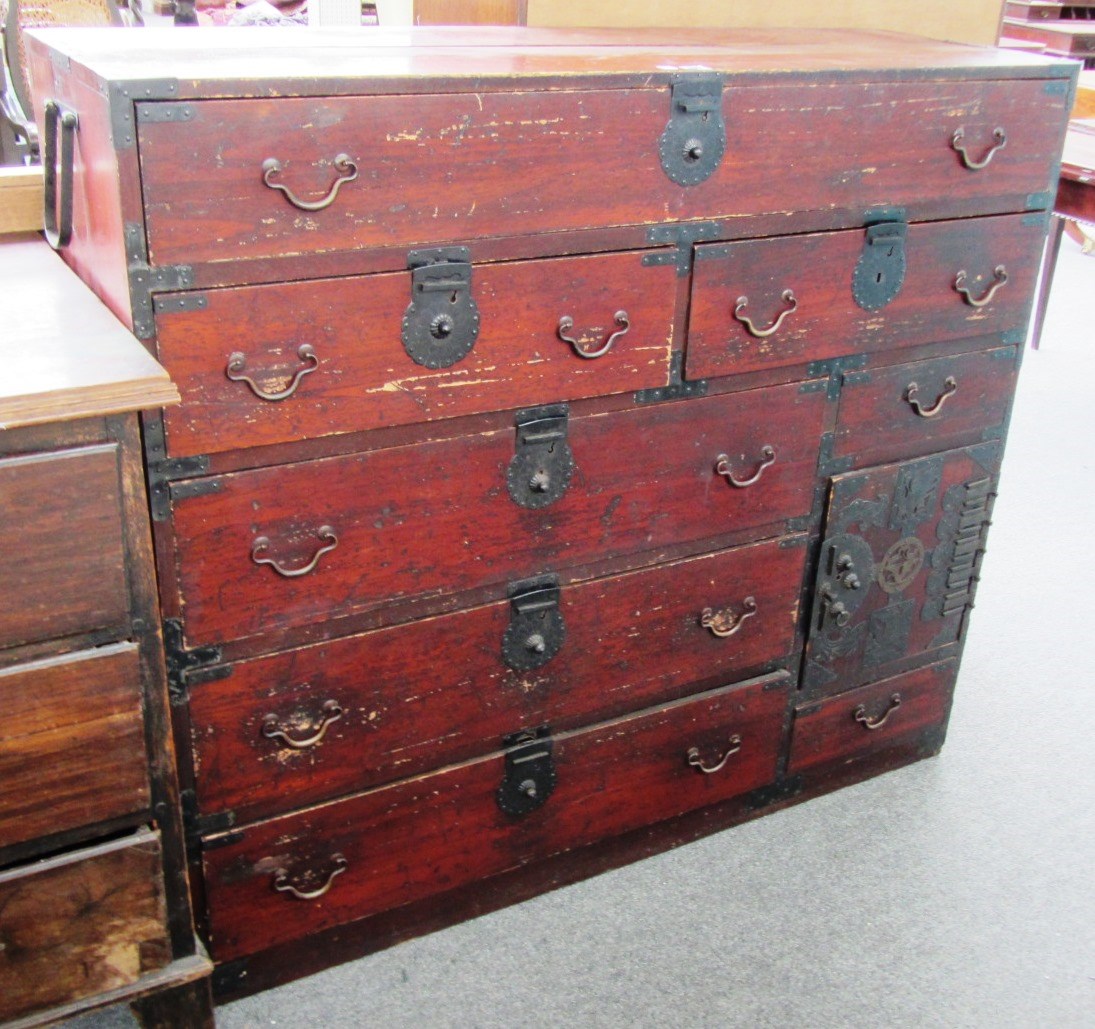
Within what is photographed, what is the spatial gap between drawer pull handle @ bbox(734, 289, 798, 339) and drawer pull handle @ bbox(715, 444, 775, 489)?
0.18m

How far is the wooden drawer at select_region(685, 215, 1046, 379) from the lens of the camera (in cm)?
172

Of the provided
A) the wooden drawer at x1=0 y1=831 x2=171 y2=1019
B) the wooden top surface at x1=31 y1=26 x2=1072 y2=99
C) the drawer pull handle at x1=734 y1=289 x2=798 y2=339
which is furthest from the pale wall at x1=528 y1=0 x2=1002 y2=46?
the wooden drawer at x1=0 y1=831 x2=171 y2=1019

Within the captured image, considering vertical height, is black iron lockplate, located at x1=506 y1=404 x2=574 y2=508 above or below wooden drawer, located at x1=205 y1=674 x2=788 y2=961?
above

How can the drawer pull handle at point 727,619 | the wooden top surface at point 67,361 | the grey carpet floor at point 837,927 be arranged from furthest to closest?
the drawer pull handle at point 727,619, the grey carpet floor at point 837,927, the wooden top surface at point 67,361

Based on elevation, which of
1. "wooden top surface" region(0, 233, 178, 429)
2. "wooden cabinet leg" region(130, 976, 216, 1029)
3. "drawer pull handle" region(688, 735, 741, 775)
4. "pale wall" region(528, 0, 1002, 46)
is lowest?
"wooden cabinet leg" region(130, 976, 216, 1029)

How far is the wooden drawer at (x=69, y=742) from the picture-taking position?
4.29 ft

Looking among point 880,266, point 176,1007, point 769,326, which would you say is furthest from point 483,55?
point 176,1007

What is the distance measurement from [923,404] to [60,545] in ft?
4.35

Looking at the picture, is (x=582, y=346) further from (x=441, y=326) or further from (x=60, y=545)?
(x=60, y=545)

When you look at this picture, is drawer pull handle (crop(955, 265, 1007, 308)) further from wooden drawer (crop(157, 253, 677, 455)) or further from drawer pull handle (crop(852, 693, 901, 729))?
drawer pull handle (crop(852, 693, 901, 729))

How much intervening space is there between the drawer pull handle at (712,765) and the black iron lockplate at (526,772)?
256 mm

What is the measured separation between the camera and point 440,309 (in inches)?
59.2

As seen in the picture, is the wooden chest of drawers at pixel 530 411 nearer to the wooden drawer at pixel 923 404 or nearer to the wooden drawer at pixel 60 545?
the wooden drawer at pixel 923 404

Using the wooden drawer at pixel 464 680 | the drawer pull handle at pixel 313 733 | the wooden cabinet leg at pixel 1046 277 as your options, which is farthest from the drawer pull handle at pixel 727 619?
the wooden cabinet leg at pixel 1046 277
